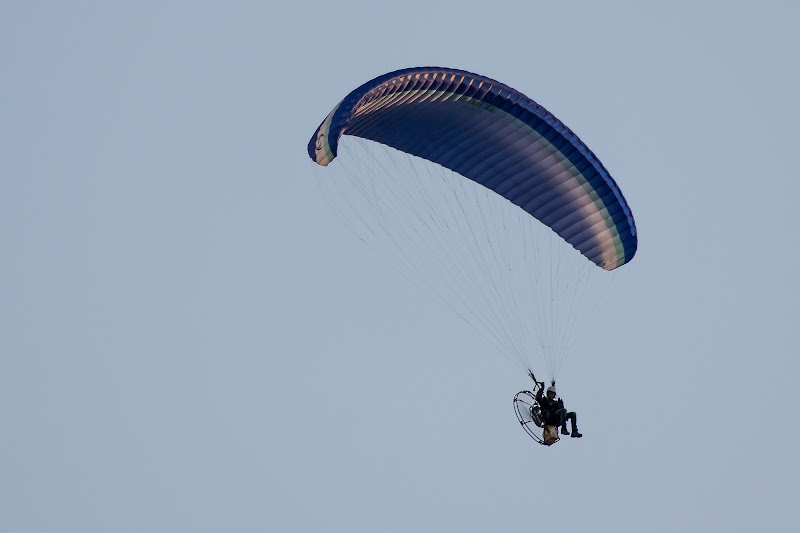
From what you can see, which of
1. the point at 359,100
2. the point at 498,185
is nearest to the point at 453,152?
the point at 498,185

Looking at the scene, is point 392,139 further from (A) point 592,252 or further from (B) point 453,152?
(A) point 592,252

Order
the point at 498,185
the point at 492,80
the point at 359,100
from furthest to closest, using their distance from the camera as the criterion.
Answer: the point at 498,185
the point at 492,80
the point at 359,100

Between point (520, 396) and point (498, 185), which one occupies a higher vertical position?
point (498, 185)

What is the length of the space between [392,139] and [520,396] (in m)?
4.97

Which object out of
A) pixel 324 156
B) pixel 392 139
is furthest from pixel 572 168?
pixel 324 156

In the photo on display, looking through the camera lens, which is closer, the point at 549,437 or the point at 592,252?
the point at 549,437

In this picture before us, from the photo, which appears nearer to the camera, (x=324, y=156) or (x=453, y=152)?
(x=324, y=156)

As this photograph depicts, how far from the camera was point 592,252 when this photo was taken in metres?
36.2

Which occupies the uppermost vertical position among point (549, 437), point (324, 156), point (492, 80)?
point (492, 80)

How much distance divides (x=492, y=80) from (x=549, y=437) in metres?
5.97

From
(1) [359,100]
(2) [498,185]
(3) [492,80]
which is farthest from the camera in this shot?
(2) [498,185]

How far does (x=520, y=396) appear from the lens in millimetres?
34469

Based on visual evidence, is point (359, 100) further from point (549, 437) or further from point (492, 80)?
point (549, 437)

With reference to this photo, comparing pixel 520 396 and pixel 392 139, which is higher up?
pixel 392 139
